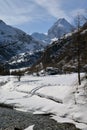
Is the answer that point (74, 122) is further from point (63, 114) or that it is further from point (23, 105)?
point (23, 105)

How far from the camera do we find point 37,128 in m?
28.1

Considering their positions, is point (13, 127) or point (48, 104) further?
point (48, 104)

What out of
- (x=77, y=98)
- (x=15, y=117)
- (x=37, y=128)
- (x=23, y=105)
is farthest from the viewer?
(x=23, y=105)

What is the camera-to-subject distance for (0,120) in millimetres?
32750

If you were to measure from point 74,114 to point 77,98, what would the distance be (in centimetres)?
535

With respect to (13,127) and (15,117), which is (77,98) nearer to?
(15,117)

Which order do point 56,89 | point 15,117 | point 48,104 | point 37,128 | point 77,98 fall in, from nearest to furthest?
point 37,128, point 15,117, point 77,98, point 48,104, point 56,89

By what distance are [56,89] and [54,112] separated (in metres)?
12.8

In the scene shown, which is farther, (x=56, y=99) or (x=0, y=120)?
(x=56, y=99)

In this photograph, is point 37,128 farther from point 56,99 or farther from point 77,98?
point 56,99

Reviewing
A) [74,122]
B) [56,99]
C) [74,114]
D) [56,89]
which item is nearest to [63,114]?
[74,114]

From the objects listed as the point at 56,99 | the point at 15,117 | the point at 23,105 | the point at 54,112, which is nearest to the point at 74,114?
the point at 54,112

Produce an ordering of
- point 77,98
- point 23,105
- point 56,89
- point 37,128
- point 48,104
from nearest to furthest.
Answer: point 37,128 < point 77,98 < point 48,104 < point 23,105 < point 56,89

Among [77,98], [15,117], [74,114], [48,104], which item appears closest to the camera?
[74,114]
